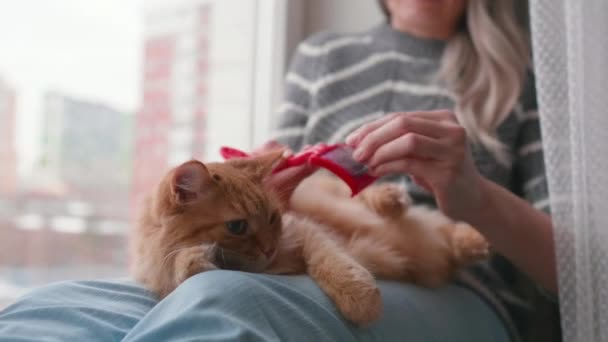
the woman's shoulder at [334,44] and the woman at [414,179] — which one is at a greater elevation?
the woman's shoulder at [334,44]

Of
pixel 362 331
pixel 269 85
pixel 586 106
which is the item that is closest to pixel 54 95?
pixel 269 85

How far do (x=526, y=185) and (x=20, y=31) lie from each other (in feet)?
4.10

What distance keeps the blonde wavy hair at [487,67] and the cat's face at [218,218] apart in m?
0.60

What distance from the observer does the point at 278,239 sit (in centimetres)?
105

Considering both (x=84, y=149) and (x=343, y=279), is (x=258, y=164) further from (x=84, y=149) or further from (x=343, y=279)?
(x=84, y=149)

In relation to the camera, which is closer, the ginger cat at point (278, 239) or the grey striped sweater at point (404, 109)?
the ginger cat at point (278, 239)

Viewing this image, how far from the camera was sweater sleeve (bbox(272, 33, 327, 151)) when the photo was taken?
1.62 m

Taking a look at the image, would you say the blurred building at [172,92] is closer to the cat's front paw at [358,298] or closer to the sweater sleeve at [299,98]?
the sweater sleeve at [299,98]

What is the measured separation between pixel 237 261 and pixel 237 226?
0.17 ft

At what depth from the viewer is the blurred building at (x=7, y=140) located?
1612mm

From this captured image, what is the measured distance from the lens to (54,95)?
5.66 feet

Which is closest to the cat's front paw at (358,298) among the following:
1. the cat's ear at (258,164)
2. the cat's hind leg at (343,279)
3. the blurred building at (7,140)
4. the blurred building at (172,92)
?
the cat's hind leg at (343,279)

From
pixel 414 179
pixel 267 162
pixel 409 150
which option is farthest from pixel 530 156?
pixel 267 162

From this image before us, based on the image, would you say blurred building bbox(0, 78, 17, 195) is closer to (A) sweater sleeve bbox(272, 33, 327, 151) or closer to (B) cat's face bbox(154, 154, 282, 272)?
(A) sweater sleeve bbox(272, 33, 327, 151)
